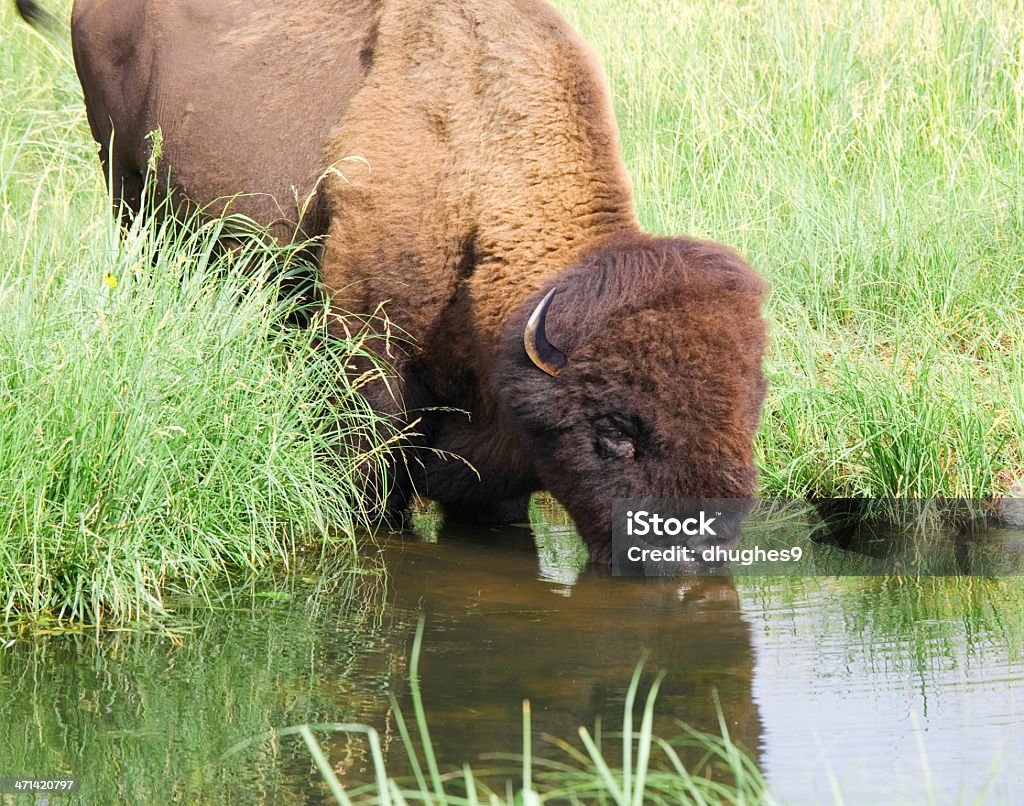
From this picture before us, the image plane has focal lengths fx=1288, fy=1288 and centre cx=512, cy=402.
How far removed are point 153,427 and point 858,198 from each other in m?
4.55

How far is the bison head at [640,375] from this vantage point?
14.8 feet

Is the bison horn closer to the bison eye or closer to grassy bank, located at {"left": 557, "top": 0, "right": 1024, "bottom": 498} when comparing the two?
the bison eye

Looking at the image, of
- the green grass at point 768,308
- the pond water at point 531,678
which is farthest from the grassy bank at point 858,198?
the pond water at point 531,678

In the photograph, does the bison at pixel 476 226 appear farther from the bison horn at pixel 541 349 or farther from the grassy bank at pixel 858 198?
the grassy bank at pixel 858 198

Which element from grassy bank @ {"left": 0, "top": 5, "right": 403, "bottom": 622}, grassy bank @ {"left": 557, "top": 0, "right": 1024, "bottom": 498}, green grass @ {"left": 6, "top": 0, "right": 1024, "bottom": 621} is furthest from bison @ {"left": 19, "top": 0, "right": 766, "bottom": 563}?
grassy bank @ {"left": 557, "top": 0, "right": 1024, "bottom": 498}

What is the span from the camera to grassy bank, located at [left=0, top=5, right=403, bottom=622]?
4.21 m

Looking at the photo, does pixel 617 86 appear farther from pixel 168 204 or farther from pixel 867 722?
pixel 867 722

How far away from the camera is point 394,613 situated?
14.7 feet

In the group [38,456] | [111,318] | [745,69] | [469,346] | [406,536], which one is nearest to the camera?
[38,456]

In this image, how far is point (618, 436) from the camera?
469cm

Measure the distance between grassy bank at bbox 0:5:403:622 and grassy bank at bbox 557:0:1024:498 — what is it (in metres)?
2.11

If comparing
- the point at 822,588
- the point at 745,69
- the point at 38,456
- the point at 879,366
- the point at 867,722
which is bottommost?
the point at 867,722

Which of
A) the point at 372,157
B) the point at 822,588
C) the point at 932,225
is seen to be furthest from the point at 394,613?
the point at 932,225

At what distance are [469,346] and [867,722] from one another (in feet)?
7.75
